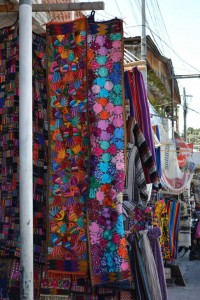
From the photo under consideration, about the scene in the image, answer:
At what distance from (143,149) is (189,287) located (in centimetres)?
471

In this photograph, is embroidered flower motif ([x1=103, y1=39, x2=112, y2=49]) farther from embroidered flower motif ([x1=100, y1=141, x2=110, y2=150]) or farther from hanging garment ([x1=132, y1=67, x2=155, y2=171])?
embroidered flower motif ([x1=100, y1=141, x2=110, y2=150])

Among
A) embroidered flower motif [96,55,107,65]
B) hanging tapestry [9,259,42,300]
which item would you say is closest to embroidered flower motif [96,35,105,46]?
embroidered flower motif [96,55,107,65]

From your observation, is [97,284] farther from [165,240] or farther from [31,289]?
[165,240]

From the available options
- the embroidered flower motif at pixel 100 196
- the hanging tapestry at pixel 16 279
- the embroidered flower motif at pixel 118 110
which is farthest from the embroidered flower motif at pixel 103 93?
the hanging tapestry at pixel 16 279

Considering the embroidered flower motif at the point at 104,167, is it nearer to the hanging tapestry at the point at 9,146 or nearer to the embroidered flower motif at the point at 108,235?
the embroidered flower motif at the point at 108,235

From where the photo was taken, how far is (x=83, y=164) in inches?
139

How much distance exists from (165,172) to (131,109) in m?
5.09

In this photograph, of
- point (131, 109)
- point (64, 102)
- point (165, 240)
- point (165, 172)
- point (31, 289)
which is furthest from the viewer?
point (165, 172)

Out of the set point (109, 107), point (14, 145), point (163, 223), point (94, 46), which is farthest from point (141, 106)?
point (163, 223)

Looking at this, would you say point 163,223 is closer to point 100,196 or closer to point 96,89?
point 100,196

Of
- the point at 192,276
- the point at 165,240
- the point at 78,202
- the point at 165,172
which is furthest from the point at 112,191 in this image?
Answer: the point at 192,276

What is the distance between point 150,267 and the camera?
3.73 meters

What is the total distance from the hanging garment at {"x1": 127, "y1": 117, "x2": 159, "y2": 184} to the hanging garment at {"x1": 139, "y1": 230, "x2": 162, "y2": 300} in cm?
50

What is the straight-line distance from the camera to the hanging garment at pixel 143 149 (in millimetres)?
3775
